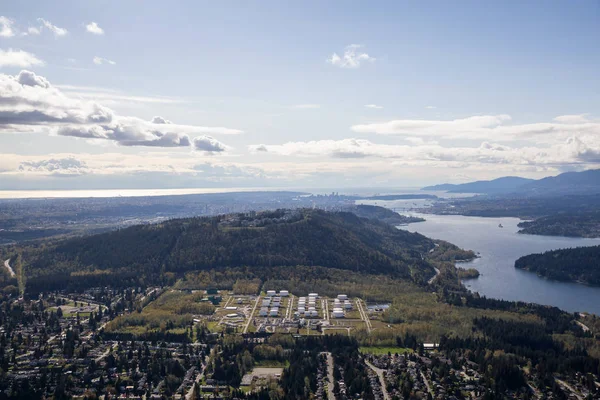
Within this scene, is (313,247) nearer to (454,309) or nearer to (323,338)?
(454,309)

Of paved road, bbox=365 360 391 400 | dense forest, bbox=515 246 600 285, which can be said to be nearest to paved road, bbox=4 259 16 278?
paved road, bbox=365 360 391 400

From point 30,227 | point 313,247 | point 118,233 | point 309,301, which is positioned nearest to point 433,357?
point 309,301

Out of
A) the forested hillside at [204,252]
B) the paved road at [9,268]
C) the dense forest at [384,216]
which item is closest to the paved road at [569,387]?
the forested hillside at [204,252]

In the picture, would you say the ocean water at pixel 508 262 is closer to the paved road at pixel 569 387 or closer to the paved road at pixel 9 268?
the paved road at pixel 569 387

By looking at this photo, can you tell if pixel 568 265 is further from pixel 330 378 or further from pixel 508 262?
pixel 330 378

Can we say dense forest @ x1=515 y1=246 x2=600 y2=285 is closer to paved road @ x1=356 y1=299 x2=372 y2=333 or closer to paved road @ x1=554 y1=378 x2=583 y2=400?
paved road @ x1=356 y1=299 x2=372 y2=333
